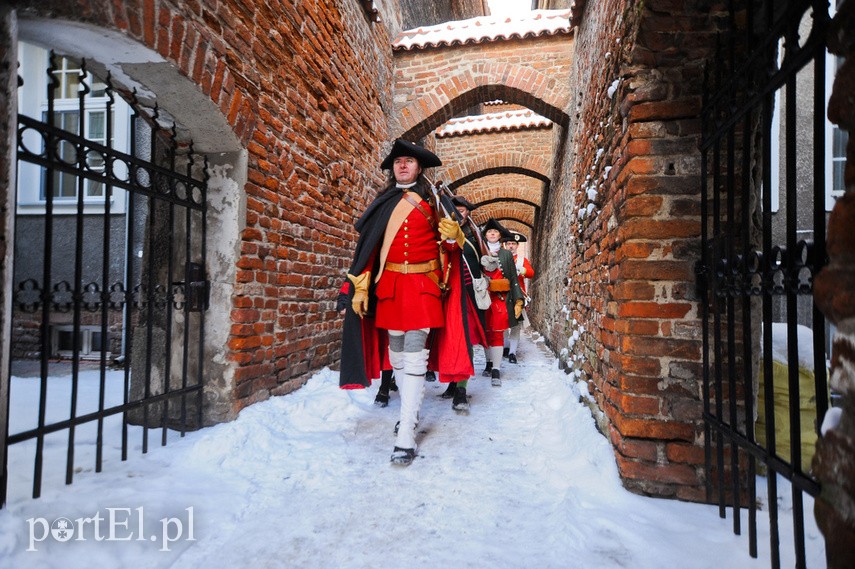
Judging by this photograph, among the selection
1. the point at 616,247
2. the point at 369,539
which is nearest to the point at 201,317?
the point at 369,539

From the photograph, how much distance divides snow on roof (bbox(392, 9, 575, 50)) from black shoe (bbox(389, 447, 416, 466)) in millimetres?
6033

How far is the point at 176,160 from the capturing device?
9.90 ft

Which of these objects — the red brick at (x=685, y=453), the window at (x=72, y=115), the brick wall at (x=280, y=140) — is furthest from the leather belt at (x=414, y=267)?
the window at (x=72, y=115)

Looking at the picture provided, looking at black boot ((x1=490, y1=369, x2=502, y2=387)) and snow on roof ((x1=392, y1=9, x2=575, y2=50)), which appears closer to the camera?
black boot ((x1=490, y1=369, x2=502, y2=387))

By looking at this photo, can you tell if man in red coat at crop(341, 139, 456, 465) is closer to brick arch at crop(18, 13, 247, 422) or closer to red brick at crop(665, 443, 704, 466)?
brick arch at crop(18, 13, 247, 422)

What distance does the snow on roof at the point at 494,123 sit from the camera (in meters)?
9.81

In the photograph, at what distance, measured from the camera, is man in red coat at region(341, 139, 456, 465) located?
283 cm

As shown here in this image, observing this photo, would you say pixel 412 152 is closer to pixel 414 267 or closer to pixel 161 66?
pixel 414 267

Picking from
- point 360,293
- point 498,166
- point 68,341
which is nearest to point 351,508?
point 360,293

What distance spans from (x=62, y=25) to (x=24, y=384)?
375 centimetres

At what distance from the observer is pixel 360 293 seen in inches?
116

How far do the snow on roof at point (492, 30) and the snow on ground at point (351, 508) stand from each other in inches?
224

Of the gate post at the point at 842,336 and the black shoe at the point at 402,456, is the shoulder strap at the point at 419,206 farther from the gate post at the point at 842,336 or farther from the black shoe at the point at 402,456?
the gate post at the point at 842,336

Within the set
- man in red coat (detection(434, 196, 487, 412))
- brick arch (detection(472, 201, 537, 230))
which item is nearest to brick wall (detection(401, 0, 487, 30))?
brick arch (detection(472, 201, 537, 230))
